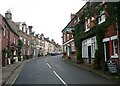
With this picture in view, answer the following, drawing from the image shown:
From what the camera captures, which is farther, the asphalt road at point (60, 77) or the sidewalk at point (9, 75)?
the sidewalk at point (9, 75)

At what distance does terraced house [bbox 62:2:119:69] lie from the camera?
648 inches

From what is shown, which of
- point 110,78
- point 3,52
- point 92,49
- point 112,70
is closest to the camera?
point 110,78

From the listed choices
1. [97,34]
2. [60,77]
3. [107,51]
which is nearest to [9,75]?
[60,77]

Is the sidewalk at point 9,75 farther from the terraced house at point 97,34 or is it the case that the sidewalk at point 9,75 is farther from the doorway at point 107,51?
the doorway at point 107,51

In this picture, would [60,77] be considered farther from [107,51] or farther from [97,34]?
[97,34]

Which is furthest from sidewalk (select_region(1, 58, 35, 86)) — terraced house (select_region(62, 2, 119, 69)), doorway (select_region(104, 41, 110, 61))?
doorway (select_region(104, 41, 110, 61))

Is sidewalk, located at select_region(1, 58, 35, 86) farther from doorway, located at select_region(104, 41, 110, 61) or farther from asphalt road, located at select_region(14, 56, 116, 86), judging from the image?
doorway, located at select_region(104, 41, 110, 61)

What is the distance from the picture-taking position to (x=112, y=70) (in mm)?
18609

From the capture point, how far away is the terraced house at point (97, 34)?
16.5 meters

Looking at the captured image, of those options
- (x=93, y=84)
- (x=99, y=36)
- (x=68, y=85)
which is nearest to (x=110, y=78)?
(x=93, y=84)

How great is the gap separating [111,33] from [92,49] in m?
7.58

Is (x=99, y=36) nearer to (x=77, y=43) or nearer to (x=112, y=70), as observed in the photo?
(x=112, y=70)

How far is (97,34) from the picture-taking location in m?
25.3

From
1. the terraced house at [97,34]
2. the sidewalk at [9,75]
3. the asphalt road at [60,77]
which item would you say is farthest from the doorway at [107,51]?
the sidewalk at [9,75]
